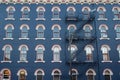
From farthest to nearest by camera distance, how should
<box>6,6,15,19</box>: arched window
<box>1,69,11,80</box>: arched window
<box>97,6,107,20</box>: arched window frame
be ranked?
<box>97,6,107,20</box>: arched window frame < <box>6,6,15,19</box>: arched window < <box>1,69,11,80</box>: arched window

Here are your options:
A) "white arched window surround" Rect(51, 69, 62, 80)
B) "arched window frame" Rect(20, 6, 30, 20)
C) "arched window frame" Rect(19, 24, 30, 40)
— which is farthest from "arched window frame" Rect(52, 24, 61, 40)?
"white arched window surround" Rect(51, 69, 62, 80)

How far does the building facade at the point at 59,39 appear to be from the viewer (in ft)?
115

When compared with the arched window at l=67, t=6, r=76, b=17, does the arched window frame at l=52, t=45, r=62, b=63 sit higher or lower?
lower

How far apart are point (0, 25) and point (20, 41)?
370 cm

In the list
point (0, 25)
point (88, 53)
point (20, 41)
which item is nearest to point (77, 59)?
point (88, 53)

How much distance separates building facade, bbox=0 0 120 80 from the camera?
35.1 meters

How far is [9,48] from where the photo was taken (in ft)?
117

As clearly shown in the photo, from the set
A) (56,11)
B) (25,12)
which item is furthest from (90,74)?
(25,12)

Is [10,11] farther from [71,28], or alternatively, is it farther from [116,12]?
[116,12]

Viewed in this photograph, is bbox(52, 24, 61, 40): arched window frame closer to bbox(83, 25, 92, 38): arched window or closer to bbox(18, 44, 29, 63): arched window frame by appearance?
bbox(83, 25, 92, 38): arched window

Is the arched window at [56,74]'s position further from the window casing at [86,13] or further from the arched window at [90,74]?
the window casing at [86,13]

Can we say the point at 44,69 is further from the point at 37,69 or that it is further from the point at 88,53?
the point at 88,53

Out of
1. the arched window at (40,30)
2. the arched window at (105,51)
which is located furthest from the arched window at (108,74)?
the arched window at (40,30)

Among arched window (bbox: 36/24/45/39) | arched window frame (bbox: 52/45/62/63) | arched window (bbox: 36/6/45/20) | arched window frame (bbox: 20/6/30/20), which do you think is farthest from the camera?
arched window (bbox: 36/6/45/20)
